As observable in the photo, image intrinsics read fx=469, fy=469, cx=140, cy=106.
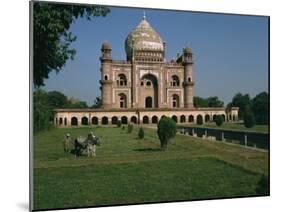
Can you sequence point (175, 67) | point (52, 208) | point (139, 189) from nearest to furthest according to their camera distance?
point (52, 208)
point (139, 189)
point (175, 67)

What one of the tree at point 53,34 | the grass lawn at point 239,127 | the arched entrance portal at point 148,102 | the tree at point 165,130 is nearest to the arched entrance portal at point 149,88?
the arched entrance portal at point 148,102

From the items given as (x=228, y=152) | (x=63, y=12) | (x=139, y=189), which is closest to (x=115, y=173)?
(x=139, y=189)

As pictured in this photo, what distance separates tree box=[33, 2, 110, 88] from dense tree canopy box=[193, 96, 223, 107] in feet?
6.16

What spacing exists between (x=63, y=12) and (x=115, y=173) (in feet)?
7.42

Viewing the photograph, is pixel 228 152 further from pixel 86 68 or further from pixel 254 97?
pixel 86 68

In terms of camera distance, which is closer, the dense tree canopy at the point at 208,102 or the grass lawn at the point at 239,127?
the dense tree canopy at the point at 208,102

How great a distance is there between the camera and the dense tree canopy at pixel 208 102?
275 inches

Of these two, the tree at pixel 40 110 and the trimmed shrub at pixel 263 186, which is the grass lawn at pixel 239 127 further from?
the tree at pixel 40 110

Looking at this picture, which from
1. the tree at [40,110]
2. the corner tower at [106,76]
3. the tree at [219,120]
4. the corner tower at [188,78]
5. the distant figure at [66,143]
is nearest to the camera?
the tree at [40,110]

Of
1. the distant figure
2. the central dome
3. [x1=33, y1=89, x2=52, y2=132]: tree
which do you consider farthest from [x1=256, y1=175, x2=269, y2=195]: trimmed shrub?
[x1=33, y1=89, x2=52, y2=132]: tree

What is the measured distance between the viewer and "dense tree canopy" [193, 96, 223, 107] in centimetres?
698

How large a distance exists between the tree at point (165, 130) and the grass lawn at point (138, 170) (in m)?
0.09

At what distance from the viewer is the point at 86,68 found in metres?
6.38

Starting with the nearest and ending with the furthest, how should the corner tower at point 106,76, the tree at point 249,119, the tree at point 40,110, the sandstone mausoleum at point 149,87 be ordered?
1. the tree at point 40,110
2. the corner tower at point 106,76
3. the sandstone mausoleum at point 149,87
4. the tree at point 249,119
